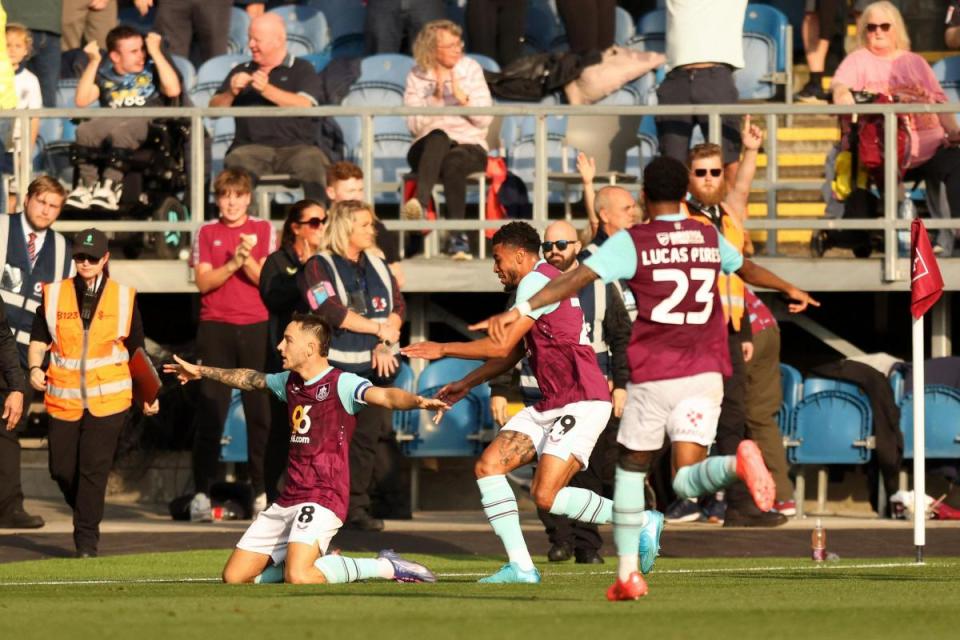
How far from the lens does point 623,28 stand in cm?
1956

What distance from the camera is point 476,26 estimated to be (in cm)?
1873

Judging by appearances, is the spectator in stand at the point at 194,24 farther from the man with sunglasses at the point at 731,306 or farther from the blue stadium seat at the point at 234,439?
the man with sunglasses at the point at 731,306

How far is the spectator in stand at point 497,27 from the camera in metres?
18.7

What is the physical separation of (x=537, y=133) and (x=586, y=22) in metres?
2.69

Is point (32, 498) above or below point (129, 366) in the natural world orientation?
below

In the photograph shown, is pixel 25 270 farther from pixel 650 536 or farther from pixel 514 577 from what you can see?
pixel 650 536

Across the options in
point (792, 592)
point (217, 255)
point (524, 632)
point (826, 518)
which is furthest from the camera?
point (826, 518)

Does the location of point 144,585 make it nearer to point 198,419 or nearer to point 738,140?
point 198,419

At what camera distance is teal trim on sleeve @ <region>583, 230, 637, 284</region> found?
858cm

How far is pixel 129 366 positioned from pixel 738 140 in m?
5.64

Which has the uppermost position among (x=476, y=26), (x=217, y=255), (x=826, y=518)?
(x=476, y=26)

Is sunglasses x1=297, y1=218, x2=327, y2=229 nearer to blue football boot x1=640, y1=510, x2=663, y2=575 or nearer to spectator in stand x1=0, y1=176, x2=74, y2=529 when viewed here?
spectator in stand x1=0, y1=176, x2=74, y2=529

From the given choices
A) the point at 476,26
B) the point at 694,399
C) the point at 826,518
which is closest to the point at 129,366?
the point at 694,399

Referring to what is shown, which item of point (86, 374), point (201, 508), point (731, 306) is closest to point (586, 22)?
point (731, 306)
